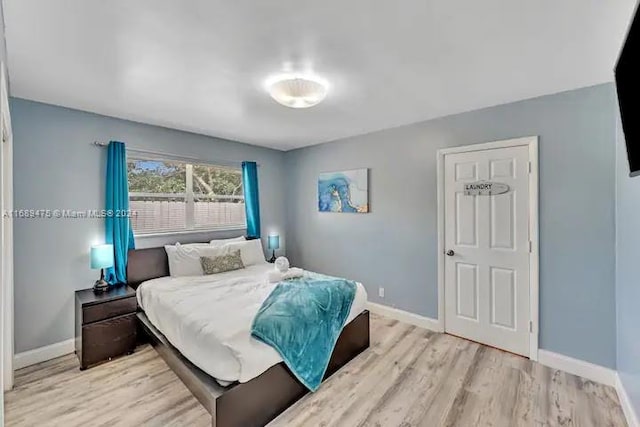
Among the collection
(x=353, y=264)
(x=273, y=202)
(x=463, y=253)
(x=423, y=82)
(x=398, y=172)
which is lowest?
(x=353, y=264)

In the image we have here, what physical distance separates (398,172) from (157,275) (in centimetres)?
313

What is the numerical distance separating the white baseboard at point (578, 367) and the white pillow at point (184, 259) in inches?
141

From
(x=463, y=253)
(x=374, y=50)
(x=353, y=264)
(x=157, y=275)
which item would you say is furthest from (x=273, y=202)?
(x=374, y=50)

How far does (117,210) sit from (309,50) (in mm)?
2682

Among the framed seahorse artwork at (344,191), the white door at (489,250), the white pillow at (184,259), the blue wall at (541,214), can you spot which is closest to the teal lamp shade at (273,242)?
the blue wall at (541,214)

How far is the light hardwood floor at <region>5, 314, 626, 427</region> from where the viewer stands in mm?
2057

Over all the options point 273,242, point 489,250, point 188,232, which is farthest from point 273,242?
point 489,250

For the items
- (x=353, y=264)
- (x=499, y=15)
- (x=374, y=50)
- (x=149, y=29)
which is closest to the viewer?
(x=499, y=15)

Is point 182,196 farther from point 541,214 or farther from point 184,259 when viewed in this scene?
point 541,214

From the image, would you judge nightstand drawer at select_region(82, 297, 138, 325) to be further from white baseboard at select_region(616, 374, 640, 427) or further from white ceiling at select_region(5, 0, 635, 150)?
white baseboard at select_region(616, 374, 640, 427)

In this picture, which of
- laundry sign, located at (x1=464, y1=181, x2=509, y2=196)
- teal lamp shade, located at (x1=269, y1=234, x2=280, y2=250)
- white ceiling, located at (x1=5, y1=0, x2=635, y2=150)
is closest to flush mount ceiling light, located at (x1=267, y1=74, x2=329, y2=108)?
white ceiling, located at (x1=5, y1=0, x2=635, y2=150)

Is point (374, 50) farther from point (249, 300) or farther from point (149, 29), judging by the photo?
point (249, 300)

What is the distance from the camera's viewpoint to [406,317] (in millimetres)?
3707

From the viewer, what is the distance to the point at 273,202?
5.04 metres
